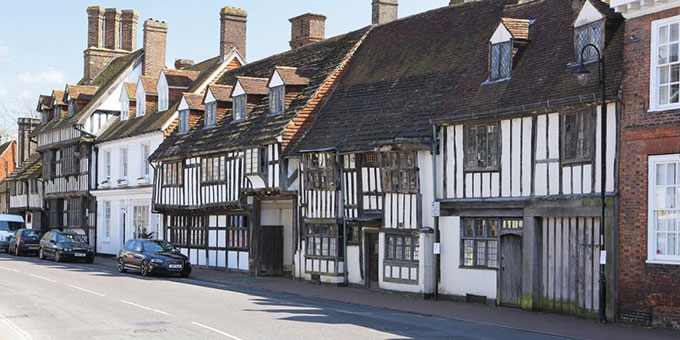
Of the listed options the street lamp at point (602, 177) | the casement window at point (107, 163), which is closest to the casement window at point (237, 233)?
the casement window at point (107, 163)

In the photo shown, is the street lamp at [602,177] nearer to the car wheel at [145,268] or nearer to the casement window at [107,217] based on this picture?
the car wheel at [145,268]

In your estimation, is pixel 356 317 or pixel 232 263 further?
pixel 232 263

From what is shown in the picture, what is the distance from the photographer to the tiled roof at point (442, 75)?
74.9ft

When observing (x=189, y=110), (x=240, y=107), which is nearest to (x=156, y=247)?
(x=240, y=107)

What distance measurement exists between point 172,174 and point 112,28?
21.6 meters

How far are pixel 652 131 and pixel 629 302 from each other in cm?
362

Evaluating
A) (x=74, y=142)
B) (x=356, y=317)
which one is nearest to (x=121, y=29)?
(x=74, y=142)

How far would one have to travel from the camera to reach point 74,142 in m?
49.9

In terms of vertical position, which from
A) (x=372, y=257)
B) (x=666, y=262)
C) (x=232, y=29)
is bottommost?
(x=372, y=257)

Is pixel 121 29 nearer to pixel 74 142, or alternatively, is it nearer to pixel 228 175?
pixel 74 142

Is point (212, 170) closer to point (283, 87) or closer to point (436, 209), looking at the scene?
point (283, 87)

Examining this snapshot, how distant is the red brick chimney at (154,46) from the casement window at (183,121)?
10.4m

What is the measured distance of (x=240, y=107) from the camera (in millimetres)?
36562

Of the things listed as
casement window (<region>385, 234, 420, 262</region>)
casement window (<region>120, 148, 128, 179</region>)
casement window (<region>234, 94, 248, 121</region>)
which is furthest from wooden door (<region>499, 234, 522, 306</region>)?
casement window (<region>120, 148, 128, 179</region>)
